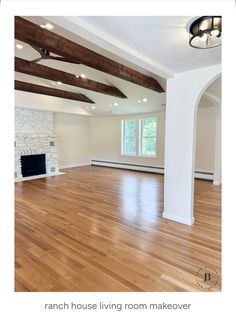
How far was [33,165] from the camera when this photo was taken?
7148 mm

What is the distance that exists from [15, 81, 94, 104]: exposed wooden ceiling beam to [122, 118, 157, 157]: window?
6.50ft

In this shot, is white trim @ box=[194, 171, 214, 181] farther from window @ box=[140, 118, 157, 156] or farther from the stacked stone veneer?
the stacked stone veneer

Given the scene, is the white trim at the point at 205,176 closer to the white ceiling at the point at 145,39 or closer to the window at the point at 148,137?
the window at the point at 148,137

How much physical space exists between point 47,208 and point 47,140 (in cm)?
409

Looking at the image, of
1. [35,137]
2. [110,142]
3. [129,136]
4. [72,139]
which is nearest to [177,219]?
[129,136]

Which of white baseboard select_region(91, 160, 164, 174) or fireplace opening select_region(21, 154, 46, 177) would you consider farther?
white baseboard select_region(91, 160, 164, 174)

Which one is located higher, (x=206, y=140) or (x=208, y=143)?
(x=206, y=140)

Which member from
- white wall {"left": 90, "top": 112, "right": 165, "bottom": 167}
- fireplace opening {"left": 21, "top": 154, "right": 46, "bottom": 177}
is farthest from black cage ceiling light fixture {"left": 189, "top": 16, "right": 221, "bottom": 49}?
fireplace opening {"left": 21, "top": 154, "right": 46, "bottom": 177}

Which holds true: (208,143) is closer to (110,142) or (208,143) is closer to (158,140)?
(158,140)

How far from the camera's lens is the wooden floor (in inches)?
72.5

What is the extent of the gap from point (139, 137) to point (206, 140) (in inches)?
104

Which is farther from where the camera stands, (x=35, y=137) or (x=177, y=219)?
(x=35, y=137)

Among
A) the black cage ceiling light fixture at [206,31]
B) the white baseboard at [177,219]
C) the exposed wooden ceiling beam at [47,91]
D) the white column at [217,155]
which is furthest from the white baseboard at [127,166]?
the black cage ceiling light fixture at [206,31]

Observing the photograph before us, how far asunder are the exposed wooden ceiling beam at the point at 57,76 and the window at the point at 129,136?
2268mm
